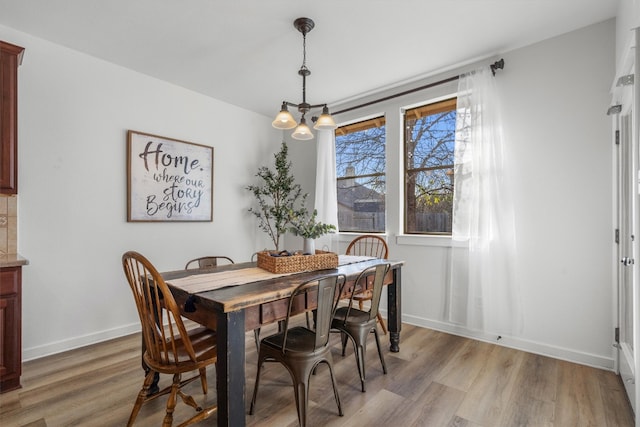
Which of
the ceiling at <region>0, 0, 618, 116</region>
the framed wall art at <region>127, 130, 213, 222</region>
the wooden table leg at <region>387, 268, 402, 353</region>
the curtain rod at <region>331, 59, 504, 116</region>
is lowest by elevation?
the wooden table leg at <region>387, 268, 402, 353</region>

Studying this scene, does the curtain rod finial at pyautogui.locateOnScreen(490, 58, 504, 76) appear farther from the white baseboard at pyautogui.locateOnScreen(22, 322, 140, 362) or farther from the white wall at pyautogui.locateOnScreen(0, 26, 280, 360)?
Result: the white baseboard at pyautogui.locateOnScreen(22, 322, 140, 362)

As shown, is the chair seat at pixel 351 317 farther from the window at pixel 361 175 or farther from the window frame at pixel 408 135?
the window at pixel 361 175

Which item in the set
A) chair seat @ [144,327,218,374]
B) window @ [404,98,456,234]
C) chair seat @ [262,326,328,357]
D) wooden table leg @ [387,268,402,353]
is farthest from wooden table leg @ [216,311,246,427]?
window @ [404,98,456,234]

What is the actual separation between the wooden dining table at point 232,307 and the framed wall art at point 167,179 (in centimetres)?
140

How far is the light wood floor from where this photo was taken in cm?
182

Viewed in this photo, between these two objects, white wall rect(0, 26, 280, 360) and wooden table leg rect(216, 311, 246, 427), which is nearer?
wooden table leg rect(216, 311, 246, 427)

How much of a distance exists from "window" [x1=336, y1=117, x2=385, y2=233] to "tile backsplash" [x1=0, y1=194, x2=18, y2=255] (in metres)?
3.18

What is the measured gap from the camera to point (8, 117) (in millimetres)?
2182

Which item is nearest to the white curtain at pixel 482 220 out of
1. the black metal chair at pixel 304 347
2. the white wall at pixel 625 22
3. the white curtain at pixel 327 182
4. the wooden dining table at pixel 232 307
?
the white wall at pixel 625 22

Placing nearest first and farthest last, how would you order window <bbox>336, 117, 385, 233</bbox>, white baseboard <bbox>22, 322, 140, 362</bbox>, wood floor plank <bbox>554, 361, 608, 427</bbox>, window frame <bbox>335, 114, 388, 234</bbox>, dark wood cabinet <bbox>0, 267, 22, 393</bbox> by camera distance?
wood floor plank <bbox>554, 361, 608, 427</bbox> → dark wood cabinet <bbox>0, 267, 22, 393</bbox> → white baseboard <bbox>22, 322, 140, 362</bbox> → window frame <bbox>335, 114, 388, 234</bbox> → window <bbox>336, 117, 385, 233</bbox>

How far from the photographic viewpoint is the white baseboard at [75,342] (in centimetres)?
258

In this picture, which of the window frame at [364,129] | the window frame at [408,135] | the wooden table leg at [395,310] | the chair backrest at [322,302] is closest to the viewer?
the chair backrest at [322,302]

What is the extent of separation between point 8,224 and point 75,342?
113cm

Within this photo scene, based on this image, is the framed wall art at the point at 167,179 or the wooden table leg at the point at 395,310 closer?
the wooden table leg at the point at 395,310
